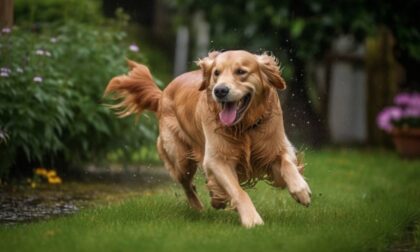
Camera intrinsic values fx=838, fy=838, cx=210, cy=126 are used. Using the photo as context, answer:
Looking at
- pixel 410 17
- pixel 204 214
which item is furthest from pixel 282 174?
pixel 410 17

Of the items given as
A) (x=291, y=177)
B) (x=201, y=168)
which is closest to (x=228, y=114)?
(x=291, y=177)

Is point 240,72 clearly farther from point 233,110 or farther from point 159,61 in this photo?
point 159,61

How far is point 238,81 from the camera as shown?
5105 mm

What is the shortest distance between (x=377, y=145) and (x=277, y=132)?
22.1ft

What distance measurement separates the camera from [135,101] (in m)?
6.53

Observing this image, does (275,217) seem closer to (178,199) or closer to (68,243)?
(178,199)

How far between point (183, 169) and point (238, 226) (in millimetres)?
1162

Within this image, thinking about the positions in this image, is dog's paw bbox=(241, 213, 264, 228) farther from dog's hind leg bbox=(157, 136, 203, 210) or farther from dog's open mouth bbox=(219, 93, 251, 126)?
dog's hind leg bbox=(157, 136, 203, 210)

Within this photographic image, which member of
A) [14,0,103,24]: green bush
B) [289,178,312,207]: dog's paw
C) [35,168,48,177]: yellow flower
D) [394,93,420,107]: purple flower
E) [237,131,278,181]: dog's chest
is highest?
[14,0,103,24]: green bush

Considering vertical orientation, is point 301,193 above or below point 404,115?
above

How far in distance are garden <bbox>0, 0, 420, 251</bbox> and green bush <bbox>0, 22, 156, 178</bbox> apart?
0.01 metres

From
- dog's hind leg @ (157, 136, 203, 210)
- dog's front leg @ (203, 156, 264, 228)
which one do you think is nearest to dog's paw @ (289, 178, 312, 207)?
dog's front leg @ (203, 156, 264, 228)

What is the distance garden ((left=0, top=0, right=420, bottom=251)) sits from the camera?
4742 mm

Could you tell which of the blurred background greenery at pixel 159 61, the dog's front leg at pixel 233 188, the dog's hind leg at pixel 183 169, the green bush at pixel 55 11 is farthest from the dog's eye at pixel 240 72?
the green bush at pixel 55 11
